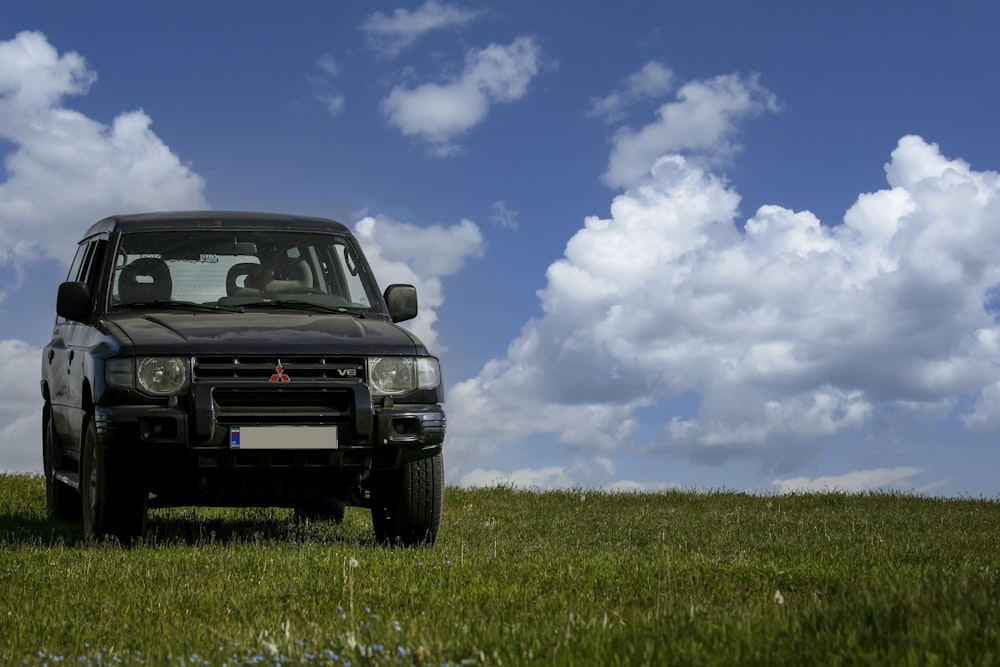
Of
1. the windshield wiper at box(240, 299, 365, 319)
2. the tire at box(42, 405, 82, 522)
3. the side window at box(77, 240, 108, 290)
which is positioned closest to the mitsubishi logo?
the windshield wiper at box(240, 299, 365, 319)

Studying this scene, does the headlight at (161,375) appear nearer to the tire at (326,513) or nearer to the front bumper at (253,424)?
the front bumper at (253,424)

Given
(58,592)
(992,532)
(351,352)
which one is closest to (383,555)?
(351,352)

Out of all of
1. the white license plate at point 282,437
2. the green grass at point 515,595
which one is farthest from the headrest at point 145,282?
the green grass at point 515,595

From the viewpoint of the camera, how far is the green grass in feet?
14.6

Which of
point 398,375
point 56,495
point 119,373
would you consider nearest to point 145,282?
point 119,373

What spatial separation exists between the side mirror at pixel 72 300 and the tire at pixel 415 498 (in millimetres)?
2801

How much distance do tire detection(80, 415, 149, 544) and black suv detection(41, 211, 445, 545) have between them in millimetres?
13

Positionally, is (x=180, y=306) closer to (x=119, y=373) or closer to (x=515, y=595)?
(x=119, y=373)

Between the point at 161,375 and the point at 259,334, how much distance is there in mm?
748

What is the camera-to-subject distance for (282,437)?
866cm

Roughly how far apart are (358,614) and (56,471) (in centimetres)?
641

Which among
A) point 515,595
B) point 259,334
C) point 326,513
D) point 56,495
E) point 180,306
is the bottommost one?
point 515,595

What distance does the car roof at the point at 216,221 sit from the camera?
1045 cm

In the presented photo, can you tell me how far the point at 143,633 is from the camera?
6008mm
